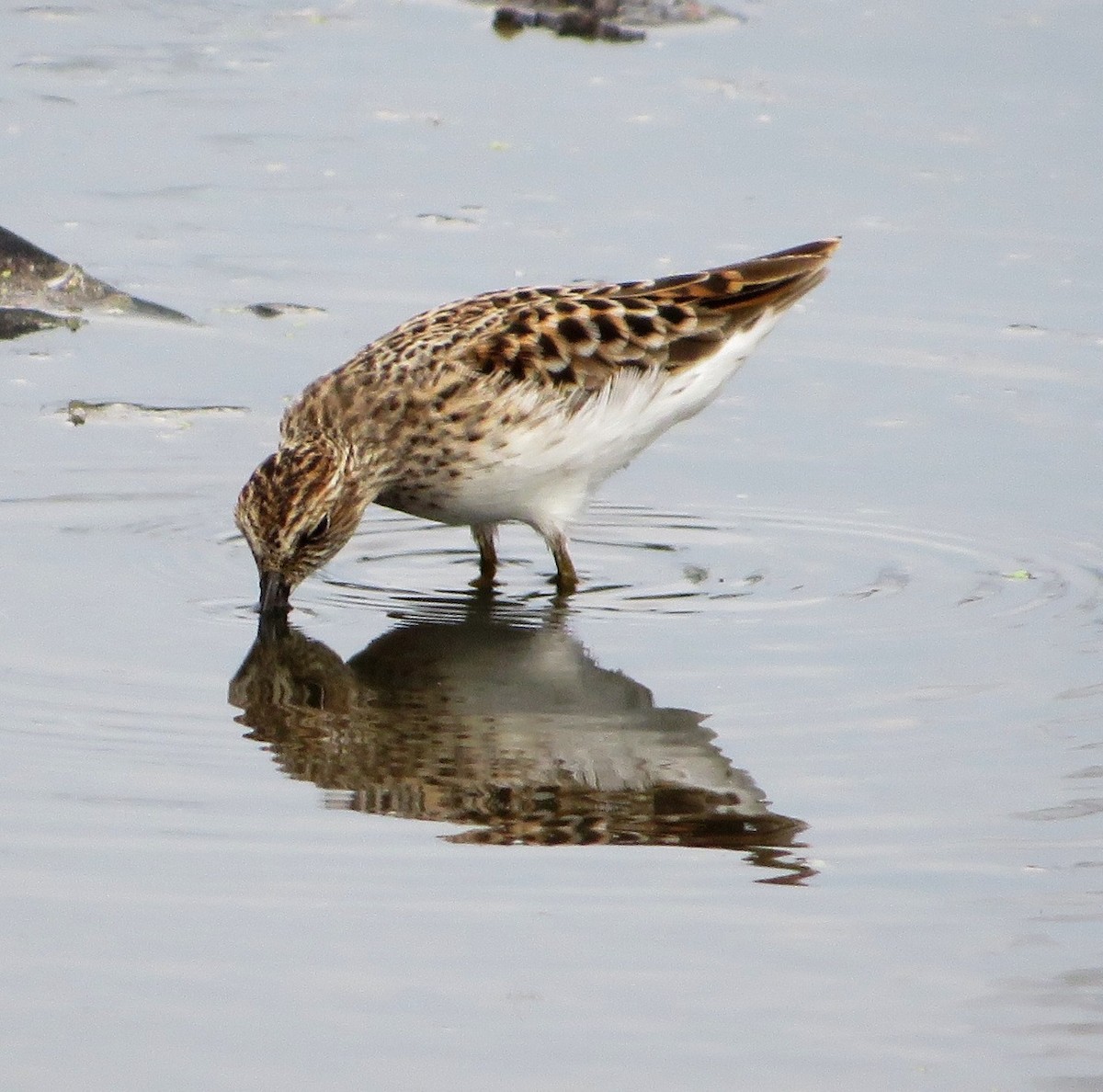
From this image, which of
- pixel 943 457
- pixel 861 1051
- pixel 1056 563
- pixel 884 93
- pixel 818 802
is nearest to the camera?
pixel 861 1051

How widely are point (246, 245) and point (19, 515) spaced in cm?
426

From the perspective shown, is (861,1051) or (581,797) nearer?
(861,1051)

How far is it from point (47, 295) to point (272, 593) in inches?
178

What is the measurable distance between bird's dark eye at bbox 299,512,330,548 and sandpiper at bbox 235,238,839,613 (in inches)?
0.4

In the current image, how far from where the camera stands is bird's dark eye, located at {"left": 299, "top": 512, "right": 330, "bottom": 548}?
9.68 meters

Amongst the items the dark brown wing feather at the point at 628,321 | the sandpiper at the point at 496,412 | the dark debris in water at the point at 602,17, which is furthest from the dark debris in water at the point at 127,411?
the dark debris in water at the point at 602,17

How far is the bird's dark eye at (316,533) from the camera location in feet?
31.8

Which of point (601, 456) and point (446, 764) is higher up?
point (601, 456)

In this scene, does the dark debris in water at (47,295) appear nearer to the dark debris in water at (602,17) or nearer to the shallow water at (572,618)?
the shallow water at (572,618)

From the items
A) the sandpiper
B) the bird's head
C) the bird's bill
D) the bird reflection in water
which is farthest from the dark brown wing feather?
the bird's bill

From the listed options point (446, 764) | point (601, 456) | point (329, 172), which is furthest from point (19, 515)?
point (329, 172)

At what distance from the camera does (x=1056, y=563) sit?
34.2 ft

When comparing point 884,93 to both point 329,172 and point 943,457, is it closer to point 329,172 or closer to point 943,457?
point 329,172

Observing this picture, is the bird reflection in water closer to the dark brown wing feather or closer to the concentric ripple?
the concentric ripple
